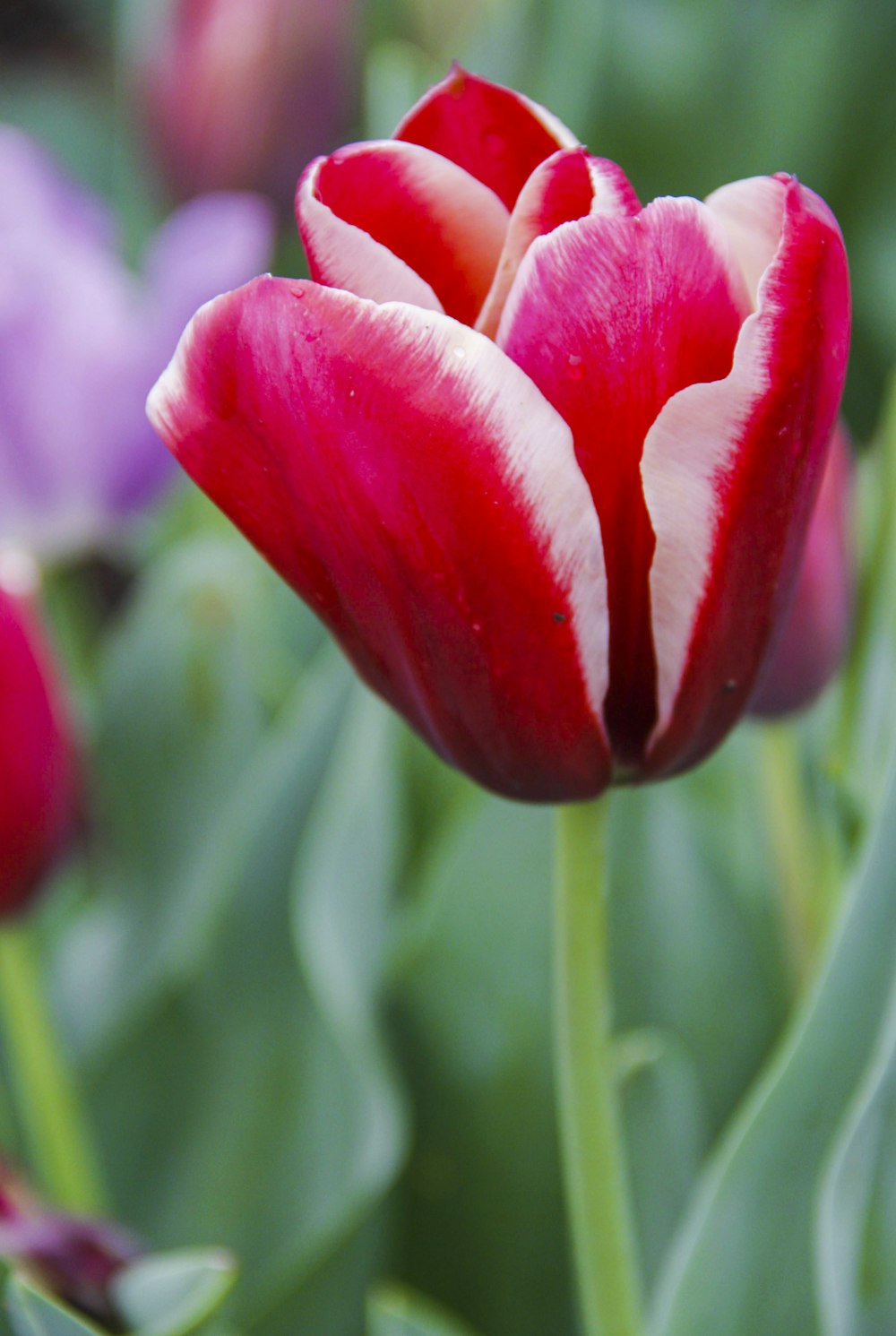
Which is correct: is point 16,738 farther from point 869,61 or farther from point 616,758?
point 869,61

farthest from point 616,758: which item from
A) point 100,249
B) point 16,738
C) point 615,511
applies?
point 100,249

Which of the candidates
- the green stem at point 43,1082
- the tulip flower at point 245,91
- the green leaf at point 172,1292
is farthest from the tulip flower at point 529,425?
the tulip flower at point 245,91

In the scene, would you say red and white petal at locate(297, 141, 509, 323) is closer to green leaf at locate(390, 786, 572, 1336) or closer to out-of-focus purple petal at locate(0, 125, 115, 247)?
green leaf at locate(390, 786, 572, 1336)

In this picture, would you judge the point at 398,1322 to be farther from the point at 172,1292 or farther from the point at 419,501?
the point at 419,501

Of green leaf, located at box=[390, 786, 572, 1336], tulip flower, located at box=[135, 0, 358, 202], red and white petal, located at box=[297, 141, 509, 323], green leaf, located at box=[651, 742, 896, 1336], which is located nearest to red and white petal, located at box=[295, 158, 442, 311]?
red and white petal, located at box=[297, 141, 509, 323]

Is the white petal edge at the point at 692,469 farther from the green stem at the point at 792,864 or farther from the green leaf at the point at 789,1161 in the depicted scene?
the green stem at the point at 792,864

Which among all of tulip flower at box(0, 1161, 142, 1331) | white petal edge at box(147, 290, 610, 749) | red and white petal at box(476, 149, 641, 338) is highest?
red and white petal at box(476, 149, 641, 338)

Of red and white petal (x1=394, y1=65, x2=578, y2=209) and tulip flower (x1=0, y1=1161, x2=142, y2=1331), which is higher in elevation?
red and white petal (x1=394, y1=65, x2=578, y2=209)

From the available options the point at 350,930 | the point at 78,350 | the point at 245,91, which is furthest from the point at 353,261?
the point at 245,91
